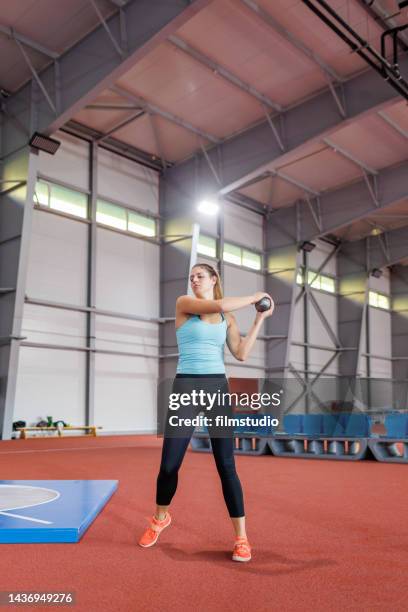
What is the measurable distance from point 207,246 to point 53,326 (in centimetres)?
730

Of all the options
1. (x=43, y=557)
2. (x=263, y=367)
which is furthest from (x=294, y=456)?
(x=263, y=367)

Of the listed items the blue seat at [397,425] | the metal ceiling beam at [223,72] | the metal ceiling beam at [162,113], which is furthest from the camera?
the metal ceiling beam at [162,113]

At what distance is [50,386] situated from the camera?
1647cm

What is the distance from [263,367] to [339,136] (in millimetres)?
9429

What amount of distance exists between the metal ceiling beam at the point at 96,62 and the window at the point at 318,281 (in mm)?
14252

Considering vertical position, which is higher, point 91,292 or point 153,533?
point 91,292

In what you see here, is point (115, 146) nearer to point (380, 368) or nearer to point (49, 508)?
point (49, 508)

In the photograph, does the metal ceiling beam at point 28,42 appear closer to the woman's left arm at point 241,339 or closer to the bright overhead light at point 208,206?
the bright overhead light at point 208,206

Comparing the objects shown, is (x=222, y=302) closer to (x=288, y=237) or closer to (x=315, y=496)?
(x=315, y=496)

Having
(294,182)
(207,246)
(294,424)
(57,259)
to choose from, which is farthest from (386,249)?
(294,424)

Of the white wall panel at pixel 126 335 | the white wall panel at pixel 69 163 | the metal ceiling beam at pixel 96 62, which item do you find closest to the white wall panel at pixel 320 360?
the white wall panel at pixel 126 335

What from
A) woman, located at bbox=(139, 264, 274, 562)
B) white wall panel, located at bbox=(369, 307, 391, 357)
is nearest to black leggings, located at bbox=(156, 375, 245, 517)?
woman, located at bbox=(139, 264, 274, 562)

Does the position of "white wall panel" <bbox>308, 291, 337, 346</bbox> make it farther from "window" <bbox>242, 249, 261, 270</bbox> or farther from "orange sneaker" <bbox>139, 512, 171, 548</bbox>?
"orange sneaker" <bbox>139, 512, 171, 548</bbox>

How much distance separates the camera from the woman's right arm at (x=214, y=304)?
10.6 ft
